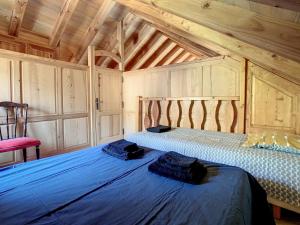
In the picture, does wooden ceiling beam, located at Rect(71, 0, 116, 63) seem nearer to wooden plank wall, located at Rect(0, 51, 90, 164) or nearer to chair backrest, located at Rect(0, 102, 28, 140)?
wooden plank wall, located at Rect(0, 51, 90, 164)

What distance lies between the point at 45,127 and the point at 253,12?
336cm

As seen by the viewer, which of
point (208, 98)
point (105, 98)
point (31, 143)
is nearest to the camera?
point (31, 143)

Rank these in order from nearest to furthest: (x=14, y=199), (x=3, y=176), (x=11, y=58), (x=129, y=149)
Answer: (x=14, y=199) → (x=3, y=176) → (x=129, y=149) → (x=11, y=58)

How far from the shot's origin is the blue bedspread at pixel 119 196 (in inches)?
33.5

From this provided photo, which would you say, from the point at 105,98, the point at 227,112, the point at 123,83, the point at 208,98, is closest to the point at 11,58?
the point at 105,98

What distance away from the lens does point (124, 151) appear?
1.69m

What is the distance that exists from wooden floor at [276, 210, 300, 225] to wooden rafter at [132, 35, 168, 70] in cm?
373

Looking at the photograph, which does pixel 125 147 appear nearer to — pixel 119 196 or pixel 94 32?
pixel 119 196

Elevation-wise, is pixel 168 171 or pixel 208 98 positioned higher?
pixel 208 98

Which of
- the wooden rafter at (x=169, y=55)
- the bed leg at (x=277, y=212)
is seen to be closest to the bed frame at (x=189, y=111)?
the bed leg at (x=277, y=212)

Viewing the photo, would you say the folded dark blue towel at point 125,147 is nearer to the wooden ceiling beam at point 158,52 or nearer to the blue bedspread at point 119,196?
the blue bedspread at point 119,196

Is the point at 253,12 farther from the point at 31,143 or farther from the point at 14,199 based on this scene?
the point at 31,143

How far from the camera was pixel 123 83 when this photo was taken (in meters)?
4.47

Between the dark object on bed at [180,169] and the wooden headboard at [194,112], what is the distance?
1.80 metres
